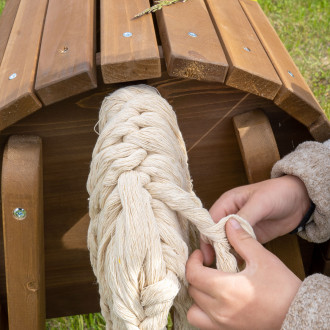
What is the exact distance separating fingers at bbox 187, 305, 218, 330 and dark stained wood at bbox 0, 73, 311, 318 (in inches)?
16.5

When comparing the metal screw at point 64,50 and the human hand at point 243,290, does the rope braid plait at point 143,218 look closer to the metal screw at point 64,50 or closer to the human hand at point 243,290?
the human hand at point 243,290

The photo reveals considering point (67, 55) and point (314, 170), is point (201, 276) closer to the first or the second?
point (314, 170)

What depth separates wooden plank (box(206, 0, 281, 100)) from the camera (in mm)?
1007

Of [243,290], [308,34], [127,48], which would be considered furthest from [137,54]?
[308,34]

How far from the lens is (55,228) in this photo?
1309 mm

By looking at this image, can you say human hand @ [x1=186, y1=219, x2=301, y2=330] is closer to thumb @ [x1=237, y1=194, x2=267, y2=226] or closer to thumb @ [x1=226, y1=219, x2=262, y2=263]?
thumb @ [x1=226, y1=219, x2=262, y2=263]

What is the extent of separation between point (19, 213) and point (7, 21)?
0.62 m

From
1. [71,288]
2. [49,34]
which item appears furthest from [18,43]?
[71,288]

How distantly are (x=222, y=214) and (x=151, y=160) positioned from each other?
0.26m

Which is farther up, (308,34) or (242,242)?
(242,242)

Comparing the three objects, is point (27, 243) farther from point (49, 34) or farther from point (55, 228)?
point (49, 34)

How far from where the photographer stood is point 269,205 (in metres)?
1.06

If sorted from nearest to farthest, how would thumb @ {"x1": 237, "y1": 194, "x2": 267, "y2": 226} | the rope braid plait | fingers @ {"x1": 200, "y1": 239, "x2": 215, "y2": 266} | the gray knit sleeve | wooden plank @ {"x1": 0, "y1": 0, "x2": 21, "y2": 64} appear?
the rope braid plait → fingers @ {"x1": 200, "y1": 239, "x2": 215, "y2": 266} → thumb @ {"x1": 237, "y1": 194, "x2": 267, "y2": 226} → the gray knit sleeve → wooden plank @ {"x1": 0, "y1": 0, "x2": 21, "y2": 64}

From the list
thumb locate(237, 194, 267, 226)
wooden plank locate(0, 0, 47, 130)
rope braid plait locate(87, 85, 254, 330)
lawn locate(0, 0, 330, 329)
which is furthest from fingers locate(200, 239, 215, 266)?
lawn locate(0, 0, 330, 329)
